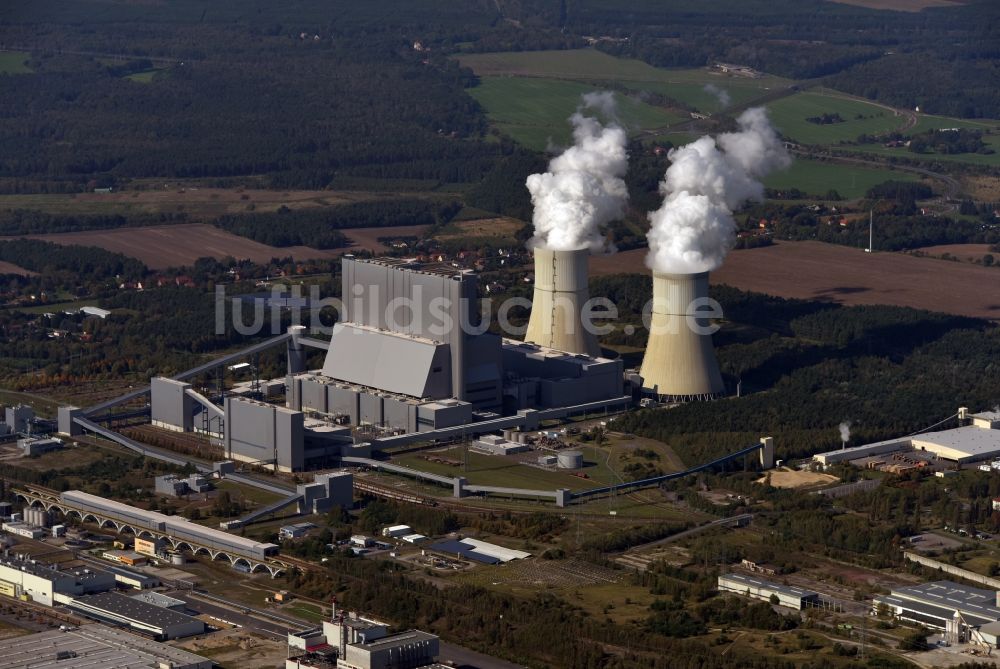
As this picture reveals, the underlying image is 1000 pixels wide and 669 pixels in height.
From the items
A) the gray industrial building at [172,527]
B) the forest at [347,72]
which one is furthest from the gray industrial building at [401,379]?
the forest at [347,72]

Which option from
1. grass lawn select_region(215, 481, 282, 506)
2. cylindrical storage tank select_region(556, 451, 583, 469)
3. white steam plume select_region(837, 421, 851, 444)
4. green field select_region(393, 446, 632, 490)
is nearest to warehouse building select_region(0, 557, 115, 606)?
grass lawn select_region(215, 481, 282, 506)

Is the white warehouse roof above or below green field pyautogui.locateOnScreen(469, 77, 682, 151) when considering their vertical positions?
below

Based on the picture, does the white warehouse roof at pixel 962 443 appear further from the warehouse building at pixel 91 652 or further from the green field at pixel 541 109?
the green field at pixel 541 109

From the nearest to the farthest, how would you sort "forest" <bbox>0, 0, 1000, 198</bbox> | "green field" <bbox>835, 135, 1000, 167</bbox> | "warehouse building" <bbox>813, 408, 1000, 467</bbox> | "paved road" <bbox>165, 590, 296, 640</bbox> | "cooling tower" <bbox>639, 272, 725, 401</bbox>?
"paved road" <bbox>165, 590, 296, 640</bbox>
"warehouse building" <bbox>813, 408, 1000, 467</bbox>
"cooling tower" <bbox>639, 272, 725, 401</bbox>
"forest" <bbox>0, 0, 1000, 198</bbox>
"green field" <bbox>835, 135, 1000, 167</bbox>

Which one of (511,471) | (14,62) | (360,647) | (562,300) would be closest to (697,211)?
(562,300)

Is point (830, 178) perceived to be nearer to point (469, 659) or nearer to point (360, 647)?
point (469, 659)

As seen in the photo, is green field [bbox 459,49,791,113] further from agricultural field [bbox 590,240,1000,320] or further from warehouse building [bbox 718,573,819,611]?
warehouse building [bbox 718,573,819,611]
